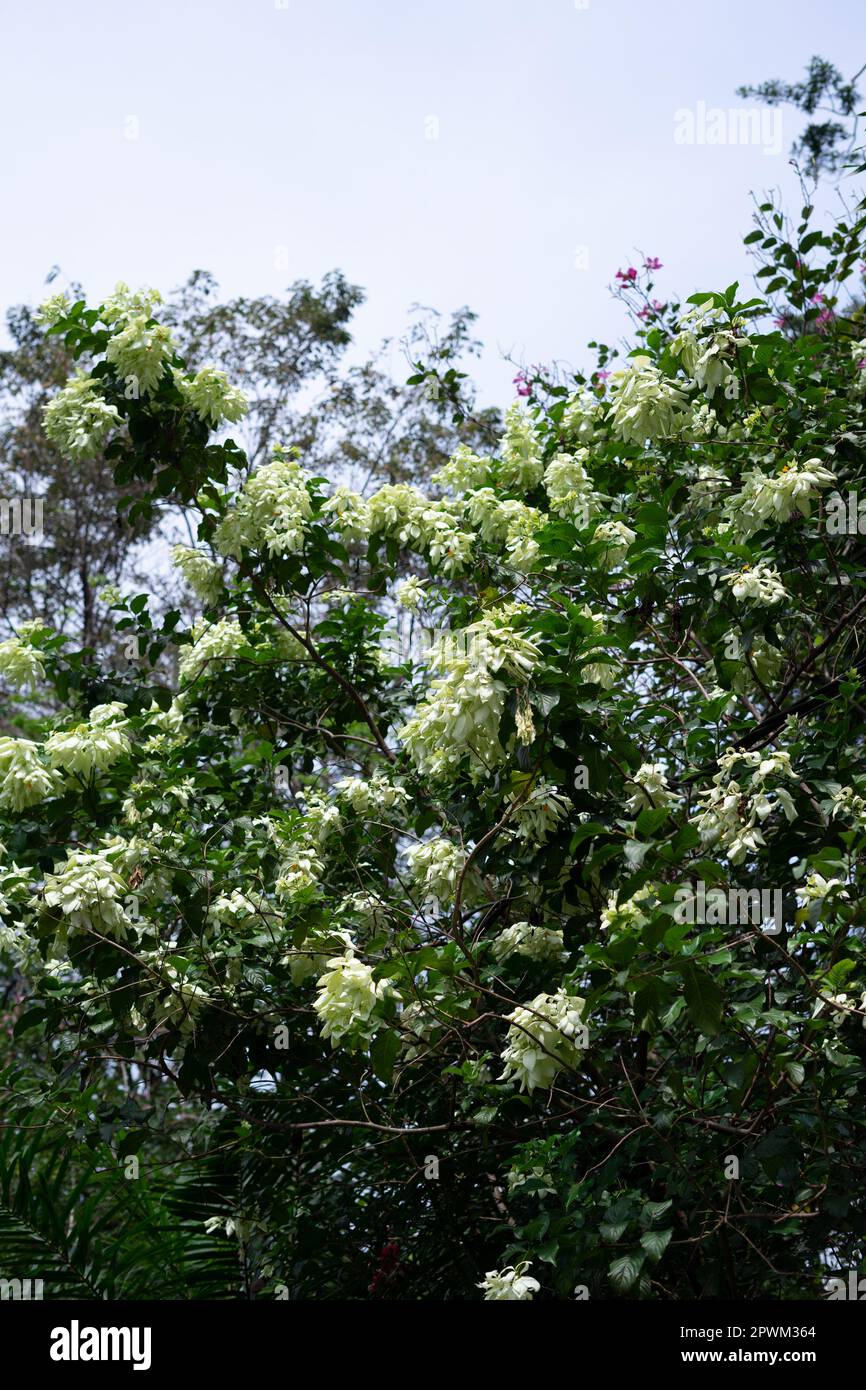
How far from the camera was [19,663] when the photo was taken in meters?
4.56

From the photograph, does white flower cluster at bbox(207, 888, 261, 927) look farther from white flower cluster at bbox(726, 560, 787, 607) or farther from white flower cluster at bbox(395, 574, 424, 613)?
white flower cluster at bbox(726, 560, 787, 607)

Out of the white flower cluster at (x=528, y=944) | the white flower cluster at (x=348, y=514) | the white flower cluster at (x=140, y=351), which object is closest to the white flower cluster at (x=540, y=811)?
the white flower cluster at (x=528, y=944)

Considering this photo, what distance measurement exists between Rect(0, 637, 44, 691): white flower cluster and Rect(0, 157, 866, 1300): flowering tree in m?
0.01

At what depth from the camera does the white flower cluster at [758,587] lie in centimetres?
380

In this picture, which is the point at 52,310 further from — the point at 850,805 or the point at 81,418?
the point at 850,805

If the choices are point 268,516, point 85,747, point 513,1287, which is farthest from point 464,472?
point 513,1287

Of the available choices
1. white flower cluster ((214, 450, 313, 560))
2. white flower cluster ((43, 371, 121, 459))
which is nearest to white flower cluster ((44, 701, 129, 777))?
white flower cluster ((214, 450, 313, 560))

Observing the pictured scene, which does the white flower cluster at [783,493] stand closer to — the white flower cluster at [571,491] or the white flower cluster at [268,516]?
the white flower cluster at [571,491]

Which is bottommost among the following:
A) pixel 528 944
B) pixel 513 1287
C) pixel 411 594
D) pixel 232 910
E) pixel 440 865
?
pixel 513 1287

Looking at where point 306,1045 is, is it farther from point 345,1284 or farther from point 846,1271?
point 846,1271

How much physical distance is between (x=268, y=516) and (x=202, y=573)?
0.53 metres

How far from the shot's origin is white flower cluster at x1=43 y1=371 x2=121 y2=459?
4766 mm
